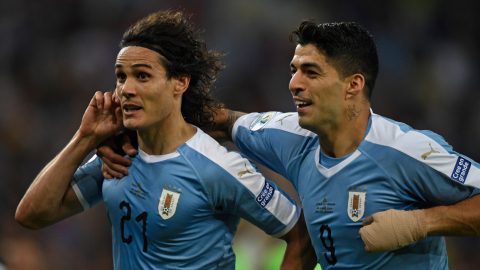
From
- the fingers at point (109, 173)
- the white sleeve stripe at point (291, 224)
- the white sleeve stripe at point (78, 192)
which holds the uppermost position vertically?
the fingers at point (109, 173)

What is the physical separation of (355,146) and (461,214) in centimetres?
67

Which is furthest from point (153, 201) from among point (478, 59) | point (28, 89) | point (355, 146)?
point (478, 59)

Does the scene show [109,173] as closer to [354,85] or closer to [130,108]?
[130,108]

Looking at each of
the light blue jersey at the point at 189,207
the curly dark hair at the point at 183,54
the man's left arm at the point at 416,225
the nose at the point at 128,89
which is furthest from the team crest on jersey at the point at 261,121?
the man's left arm at the point at 416,225

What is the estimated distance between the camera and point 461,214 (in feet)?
7.96

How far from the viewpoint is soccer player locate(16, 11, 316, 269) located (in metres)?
2.80

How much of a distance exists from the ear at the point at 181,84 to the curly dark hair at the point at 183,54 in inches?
1.0

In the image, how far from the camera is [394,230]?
7.84 feet

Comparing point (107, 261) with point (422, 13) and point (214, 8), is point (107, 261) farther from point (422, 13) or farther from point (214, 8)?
point (422, 13)

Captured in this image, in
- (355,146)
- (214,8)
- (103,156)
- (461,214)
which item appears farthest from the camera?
(214,8)

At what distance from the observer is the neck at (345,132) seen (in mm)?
2791

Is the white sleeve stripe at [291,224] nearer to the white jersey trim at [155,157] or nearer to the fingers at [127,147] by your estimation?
the white jersey trim at [155,157]

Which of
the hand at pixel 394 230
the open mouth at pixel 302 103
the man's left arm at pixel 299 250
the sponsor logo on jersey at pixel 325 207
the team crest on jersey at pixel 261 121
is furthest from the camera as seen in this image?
the team crest on jersey at pixel 261 121

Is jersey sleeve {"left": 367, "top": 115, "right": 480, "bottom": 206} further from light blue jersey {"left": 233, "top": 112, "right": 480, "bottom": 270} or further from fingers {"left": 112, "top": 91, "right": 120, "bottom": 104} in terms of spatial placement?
fingers {"left": 112, "top": 91, "right": 120, "bottom": 104}
